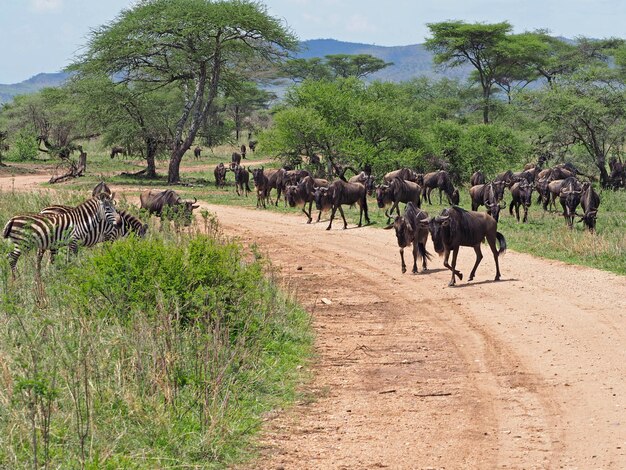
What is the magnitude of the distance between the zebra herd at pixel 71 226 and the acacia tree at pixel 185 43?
21019 millimetres

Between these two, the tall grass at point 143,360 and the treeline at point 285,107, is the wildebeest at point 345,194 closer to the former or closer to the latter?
the treeline at point 285,107

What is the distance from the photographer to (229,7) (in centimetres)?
3412

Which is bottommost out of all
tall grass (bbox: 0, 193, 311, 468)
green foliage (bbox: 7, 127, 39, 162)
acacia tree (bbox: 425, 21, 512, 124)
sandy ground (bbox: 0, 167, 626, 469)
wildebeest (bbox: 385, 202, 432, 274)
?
sandy ground (bbox: 0, 167, 626, 469)

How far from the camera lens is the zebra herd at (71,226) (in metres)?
11.9

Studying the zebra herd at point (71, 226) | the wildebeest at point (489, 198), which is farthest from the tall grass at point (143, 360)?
the wildebeest at point (489, 198)

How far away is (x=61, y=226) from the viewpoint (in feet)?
40.6

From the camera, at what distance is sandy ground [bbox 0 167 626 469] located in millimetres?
6578

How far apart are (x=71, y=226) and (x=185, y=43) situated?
2361cm

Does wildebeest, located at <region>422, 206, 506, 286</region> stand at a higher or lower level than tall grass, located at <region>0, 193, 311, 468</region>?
higher

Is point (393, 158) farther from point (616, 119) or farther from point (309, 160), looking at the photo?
point (616, 119)

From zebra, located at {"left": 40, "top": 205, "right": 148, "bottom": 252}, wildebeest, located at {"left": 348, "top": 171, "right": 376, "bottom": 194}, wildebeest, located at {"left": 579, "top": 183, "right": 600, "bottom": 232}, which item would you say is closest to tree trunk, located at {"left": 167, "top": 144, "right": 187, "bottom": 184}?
wildebeest, located at {"left": 348, "top": 171, "right": 376, "bottom": 194}

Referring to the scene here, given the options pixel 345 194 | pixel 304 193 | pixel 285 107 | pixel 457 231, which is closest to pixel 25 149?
pixel 285 107

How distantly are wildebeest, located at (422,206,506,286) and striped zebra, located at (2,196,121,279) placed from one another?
4748 mm

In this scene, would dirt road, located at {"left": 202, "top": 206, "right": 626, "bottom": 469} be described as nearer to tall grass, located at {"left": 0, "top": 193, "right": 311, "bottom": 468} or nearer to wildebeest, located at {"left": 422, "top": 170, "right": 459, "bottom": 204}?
tall grass, located at {"left": 0, "top": 193, "right": 311, "bottom": 468}
